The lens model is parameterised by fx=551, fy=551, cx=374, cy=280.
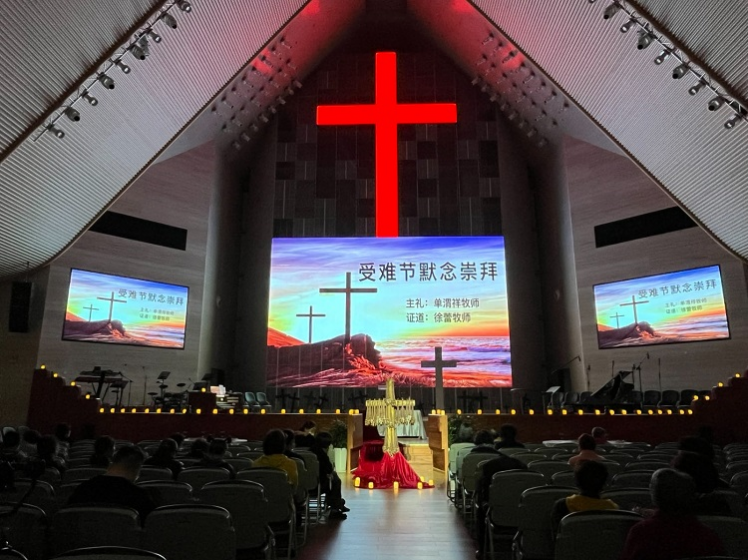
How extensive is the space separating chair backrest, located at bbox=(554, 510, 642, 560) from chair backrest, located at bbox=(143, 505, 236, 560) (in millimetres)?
1521

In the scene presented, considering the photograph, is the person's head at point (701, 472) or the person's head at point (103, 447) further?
the person's head at point (103, 447)

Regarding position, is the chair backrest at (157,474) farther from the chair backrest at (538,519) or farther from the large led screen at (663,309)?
the large led screen at (663,309)

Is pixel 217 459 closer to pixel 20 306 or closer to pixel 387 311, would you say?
pixel 20 306

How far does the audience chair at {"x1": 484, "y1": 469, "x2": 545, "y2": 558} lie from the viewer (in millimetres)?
3578

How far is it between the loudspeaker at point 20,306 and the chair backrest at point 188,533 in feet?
33.4

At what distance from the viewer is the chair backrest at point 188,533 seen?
247 centimetres

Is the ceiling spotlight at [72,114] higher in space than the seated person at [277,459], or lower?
higher

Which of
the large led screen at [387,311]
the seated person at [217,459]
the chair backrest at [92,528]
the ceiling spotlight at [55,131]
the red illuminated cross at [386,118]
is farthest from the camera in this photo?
the large led screen at [387,311]

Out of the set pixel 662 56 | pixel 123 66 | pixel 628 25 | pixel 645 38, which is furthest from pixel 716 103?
pixel 123 66

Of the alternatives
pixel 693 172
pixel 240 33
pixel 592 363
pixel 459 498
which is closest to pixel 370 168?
pixel 240 33

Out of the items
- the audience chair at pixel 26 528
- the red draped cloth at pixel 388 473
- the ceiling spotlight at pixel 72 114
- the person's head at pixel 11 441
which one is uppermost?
the ceiling spotlight at pixel 72 114

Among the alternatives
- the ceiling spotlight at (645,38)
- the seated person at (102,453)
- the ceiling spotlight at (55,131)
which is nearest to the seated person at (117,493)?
the seated person at (102,453)

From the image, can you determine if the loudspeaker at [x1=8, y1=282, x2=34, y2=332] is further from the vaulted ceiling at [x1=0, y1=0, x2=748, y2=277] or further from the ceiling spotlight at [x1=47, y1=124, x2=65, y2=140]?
the ceiling spotlight at [x1=47, y1=124, x2=65, y2=140]

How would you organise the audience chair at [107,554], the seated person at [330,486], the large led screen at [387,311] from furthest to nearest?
the large led screen at [387,311] → the seated person at [330,486] → the audience chair at [107,554]
